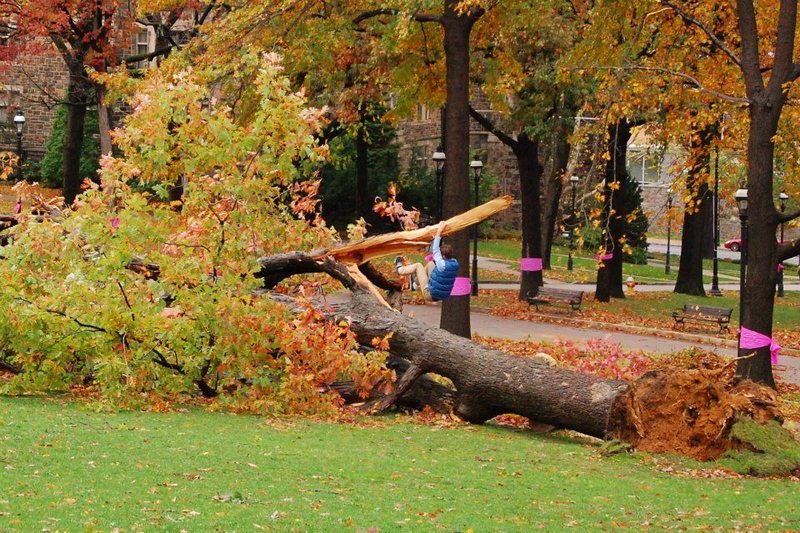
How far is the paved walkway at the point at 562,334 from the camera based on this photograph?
2322 centimetres

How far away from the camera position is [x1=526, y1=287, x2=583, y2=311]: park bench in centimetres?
2856

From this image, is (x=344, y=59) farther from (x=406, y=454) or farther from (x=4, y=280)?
(x=406, y=454)

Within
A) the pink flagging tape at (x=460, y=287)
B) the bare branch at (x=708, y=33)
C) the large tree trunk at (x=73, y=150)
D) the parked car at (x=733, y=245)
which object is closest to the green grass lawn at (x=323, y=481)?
the bare branch at (x=708, y=33)

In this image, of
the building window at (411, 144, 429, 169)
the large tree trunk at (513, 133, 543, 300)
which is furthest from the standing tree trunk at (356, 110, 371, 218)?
the large tree trunk at (513, 133, 543, 300)

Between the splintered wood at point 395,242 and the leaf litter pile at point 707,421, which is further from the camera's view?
the splintered wood at point 395,242

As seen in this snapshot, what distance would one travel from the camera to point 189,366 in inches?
515

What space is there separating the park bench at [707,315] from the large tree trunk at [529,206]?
5110 mm

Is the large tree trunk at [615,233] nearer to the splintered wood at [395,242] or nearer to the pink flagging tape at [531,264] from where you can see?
the pink flagging tape at [531,264]

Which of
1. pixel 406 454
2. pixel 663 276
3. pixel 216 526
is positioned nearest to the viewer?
pixel 216 526

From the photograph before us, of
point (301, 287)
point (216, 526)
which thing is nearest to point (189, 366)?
point (301, 287)

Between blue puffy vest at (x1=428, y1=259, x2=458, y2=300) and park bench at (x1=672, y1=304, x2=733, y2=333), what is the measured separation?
29.8 feet

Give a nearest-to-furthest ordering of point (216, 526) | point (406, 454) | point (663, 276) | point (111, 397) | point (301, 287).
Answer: point (216, 526)
point (406, 454)
point (111, 397)
point (301, 287)
point (663, 276)

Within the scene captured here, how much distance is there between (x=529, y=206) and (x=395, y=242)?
17626 mm

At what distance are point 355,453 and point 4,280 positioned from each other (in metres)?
4.43
